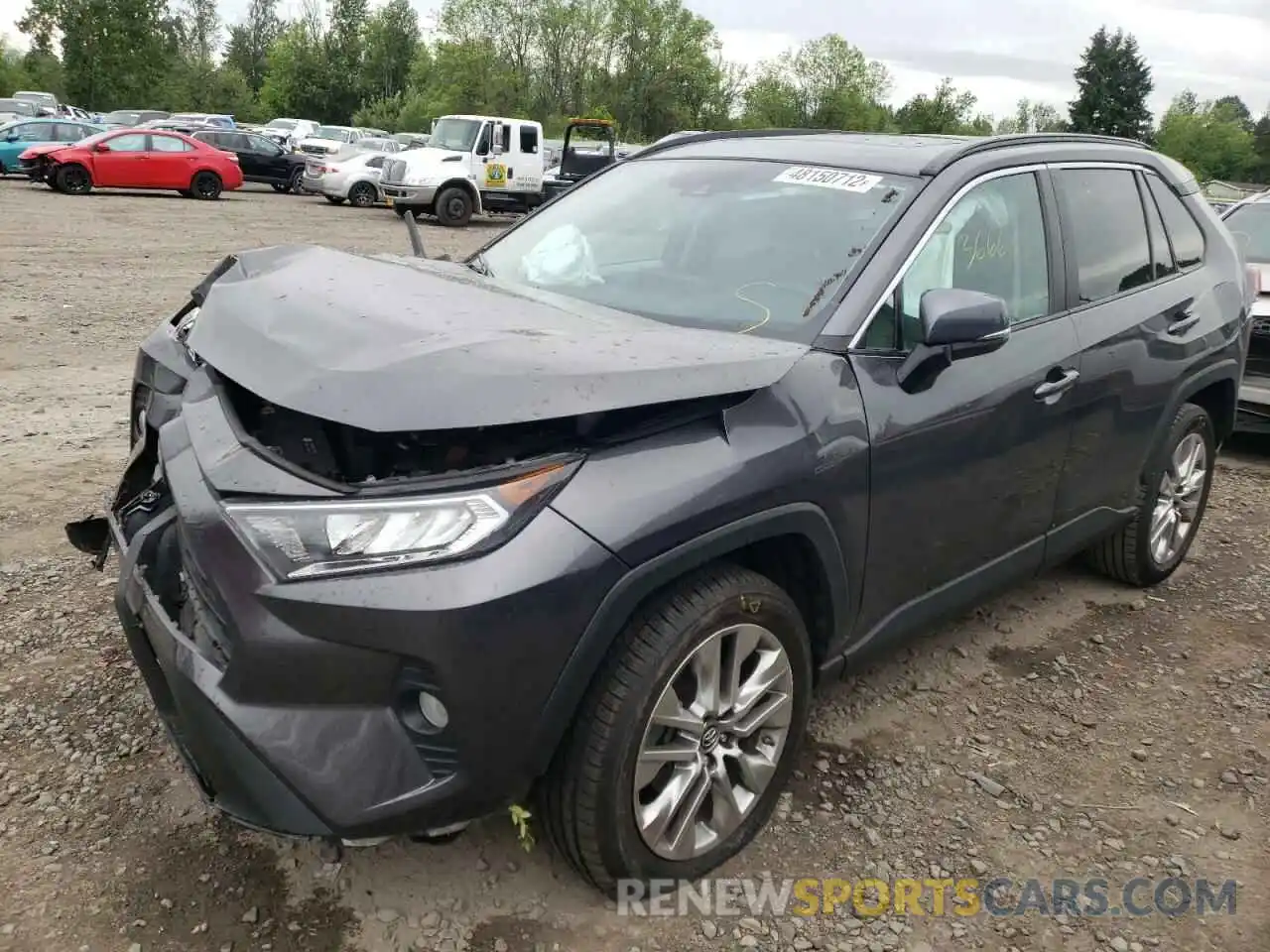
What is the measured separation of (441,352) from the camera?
221 cm

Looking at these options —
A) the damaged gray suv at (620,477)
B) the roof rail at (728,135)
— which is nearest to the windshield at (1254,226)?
the damaged gray suv at (620,477)

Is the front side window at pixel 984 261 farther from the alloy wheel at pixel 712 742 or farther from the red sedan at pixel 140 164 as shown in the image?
the red sedan at pixel 140 164

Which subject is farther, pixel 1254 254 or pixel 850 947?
pixel 1254 254

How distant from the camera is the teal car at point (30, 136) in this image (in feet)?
78.1

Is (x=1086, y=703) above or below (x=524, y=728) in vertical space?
below

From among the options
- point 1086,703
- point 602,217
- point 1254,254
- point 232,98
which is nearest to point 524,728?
point 602,217

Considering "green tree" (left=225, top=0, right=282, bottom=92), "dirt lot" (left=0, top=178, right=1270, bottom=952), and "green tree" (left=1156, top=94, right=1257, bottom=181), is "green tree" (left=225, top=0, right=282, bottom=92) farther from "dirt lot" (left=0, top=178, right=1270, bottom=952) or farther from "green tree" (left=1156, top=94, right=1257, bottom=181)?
"dirt lot" (left=0, top=178, right=1270, bottom=952)

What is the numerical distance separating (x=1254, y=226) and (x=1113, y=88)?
215ft

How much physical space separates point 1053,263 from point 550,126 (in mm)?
58754

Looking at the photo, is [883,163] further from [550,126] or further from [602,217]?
[550,126]

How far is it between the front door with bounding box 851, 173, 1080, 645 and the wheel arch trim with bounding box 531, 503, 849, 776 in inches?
17.2

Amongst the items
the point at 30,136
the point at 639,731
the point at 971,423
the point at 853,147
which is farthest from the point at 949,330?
the point at 30,136

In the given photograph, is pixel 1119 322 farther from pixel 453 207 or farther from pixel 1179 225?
pixel 453 207

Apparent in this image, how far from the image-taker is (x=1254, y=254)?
7227mm
